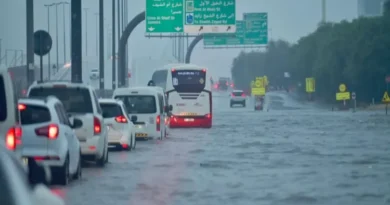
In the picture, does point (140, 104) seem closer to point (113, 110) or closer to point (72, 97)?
point (113, 110)

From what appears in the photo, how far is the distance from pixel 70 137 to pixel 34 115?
1.17 meters

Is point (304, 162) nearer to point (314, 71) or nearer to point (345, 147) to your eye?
point (345, 147)

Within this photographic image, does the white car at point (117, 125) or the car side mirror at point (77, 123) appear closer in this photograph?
the car side mirror at point (77, 123)

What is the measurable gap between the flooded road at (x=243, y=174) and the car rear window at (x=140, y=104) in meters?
1.47

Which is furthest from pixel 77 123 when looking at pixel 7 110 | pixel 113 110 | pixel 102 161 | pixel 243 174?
pixel 113 110

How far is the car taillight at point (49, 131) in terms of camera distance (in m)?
16.9

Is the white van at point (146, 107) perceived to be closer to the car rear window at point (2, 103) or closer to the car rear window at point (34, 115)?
the car rear window at point (34, 115)

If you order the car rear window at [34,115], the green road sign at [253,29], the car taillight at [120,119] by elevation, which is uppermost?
the green road sign at [253,29]

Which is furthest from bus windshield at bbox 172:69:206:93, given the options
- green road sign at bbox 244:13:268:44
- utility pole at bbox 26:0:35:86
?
utility pole at bbox 26:0:35:86

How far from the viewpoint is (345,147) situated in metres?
29.7

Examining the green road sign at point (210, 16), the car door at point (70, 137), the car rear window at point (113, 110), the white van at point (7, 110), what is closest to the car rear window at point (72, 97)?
the car door at point (70, 137)

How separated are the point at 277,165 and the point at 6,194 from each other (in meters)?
17.3

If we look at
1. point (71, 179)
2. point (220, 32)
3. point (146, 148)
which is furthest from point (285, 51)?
point (71, 179)

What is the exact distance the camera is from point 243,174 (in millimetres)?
20000
